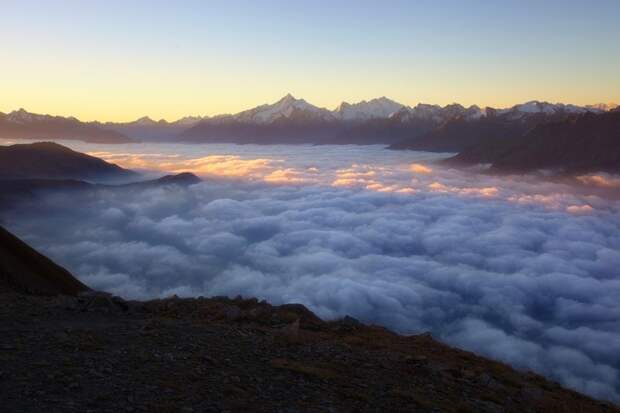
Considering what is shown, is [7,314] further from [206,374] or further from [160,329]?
[206,374]

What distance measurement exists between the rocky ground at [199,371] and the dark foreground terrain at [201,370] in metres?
0.04

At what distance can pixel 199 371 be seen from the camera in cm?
1869

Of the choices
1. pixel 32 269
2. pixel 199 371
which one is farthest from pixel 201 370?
pixel 32 269

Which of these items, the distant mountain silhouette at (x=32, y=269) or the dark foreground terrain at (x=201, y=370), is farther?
the distant mountain silhouette at (x=32, y=269)

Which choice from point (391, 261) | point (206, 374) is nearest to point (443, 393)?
point (206, 374)

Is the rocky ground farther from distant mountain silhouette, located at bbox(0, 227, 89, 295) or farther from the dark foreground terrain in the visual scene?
distant mountain silhouette, located at bbox(0, 227, 89, 295)

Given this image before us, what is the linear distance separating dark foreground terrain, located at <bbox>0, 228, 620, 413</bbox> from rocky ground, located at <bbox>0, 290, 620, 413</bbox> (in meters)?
0.04

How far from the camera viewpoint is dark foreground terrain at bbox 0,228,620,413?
15.9 meters

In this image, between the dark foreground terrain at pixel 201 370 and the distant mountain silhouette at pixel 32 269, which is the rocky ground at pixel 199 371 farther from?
the distant mountain silhouette at pixel 32 269

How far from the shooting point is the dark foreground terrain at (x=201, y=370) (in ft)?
52.1

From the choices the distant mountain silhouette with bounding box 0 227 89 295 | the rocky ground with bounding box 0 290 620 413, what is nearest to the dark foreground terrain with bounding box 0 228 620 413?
the rocky ground with bounding box 0 290 620 413

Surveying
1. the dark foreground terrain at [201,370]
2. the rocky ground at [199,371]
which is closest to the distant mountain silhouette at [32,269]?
the rocky ground at [199,371]

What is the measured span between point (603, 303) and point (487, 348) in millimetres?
48631

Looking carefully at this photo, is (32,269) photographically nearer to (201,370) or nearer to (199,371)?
(201,370)
